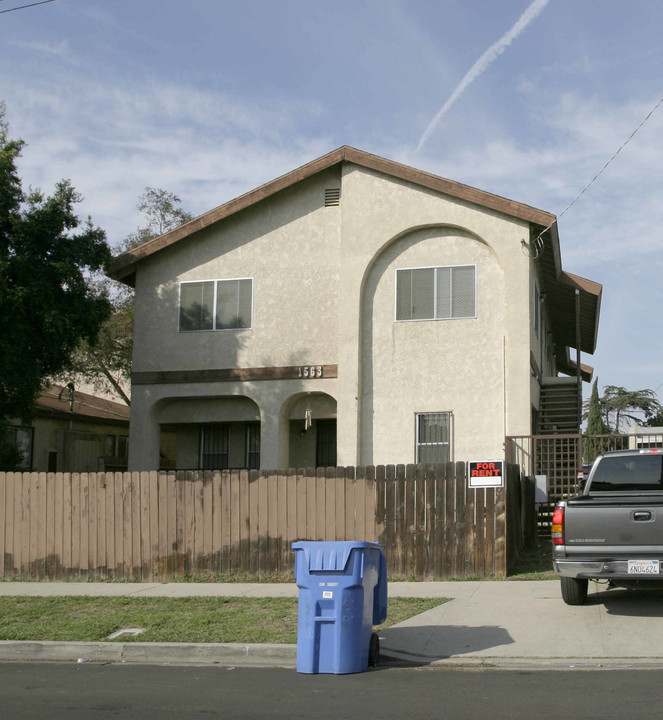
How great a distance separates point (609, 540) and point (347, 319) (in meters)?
10.4

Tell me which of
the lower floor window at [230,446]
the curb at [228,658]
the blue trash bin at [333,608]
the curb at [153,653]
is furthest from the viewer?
the lower floor window at [230,446]

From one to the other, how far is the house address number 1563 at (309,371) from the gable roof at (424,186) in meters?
3.88

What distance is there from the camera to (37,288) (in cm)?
1873

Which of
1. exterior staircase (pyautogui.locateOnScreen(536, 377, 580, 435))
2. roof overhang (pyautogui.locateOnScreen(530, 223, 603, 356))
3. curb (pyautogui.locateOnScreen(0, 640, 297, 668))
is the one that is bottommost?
curb (pyautogui.locateOnScreen(0, 640, 297, 668))

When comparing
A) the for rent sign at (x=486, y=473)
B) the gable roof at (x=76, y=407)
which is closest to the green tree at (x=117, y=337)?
the gable roof at (x=76, y=407)

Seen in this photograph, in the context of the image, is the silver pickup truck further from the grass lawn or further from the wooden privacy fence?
the wooden privacy fence

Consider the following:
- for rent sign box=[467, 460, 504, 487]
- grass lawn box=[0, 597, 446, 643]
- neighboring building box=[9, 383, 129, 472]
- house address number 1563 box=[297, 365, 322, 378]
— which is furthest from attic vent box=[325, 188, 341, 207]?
grass lawn box=[0, 597, 446, 643]

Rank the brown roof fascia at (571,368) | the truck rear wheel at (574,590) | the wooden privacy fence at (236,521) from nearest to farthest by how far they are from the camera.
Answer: the truck rear wheel at (574,590), the wooden privacy fence at (236,521), the brown roof fascia at (571,368)

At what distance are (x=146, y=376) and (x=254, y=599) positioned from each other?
34.6 feet

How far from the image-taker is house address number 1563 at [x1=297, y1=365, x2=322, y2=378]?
66.4 ft

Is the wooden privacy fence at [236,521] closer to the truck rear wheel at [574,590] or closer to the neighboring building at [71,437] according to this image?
the truck rear wheel at [574,590]

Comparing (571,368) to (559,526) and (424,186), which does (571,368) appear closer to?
(424,186)

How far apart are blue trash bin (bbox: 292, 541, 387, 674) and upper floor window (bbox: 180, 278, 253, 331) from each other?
12765 millimetres

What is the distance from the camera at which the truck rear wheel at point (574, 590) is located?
34.4 ft
